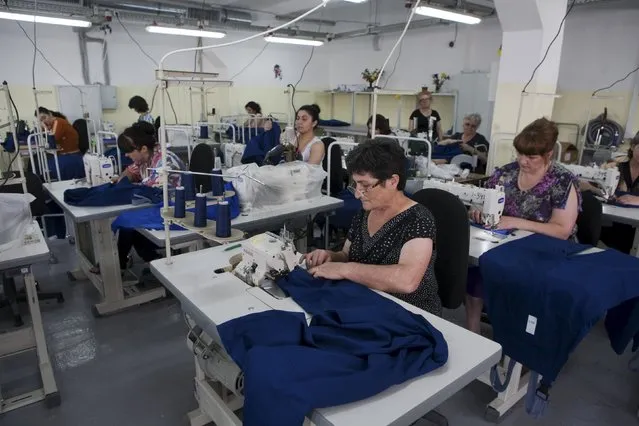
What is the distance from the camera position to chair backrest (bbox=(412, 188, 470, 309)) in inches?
77.0

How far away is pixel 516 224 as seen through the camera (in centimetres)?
244

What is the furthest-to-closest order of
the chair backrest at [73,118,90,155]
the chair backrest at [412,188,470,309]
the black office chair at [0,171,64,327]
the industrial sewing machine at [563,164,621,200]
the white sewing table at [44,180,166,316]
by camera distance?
1. the chair backrest at [73,118,90,155]
2. the industrial sewing machine at [563,164,621,200]
3. the black office chair at [0,171,64,327]
4. the white sewing table at [44,180,166,316]
5. the chair backrest at [412,188,470,309]

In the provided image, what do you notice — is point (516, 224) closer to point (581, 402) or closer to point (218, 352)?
point (581, 402)

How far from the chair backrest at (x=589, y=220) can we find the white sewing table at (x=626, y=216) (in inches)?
21.0

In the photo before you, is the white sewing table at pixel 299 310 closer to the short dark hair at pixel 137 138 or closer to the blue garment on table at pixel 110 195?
the blue garment on table at pixel 110 195

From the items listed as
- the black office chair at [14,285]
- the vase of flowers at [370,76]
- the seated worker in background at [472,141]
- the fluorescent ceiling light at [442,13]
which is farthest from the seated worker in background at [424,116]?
the black office chair at [14,285]

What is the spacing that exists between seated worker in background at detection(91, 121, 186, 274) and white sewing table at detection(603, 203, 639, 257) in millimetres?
3049

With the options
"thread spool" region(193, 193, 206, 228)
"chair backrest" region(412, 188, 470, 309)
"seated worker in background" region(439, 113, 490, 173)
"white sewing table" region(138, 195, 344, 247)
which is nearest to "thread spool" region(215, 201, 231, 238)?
"thread spool" region(193, 193, 206, 228)

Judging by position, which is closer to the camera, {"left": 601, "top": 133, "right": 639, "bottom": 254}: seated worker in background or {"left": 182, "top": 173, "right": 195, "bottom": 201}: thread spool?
{"left": 182, "top": 173, "right": 195, "bottom": 201}: thread spool

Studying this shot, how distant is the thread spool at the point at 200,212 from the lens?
67.4 inches

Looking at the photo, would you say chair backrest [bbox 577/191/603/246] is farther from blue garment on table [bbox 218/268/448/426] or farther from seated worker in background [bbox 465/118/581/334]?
blue garment on table [bbox 218/268/448/426]

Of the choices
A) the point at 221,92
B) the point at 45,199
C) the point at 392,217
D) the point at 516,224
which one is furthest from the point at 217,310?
the point at 221,92

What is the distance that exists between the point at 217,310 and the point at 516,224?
5.64 feet

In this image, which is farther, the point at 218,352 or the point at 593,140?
the point at 593,140
